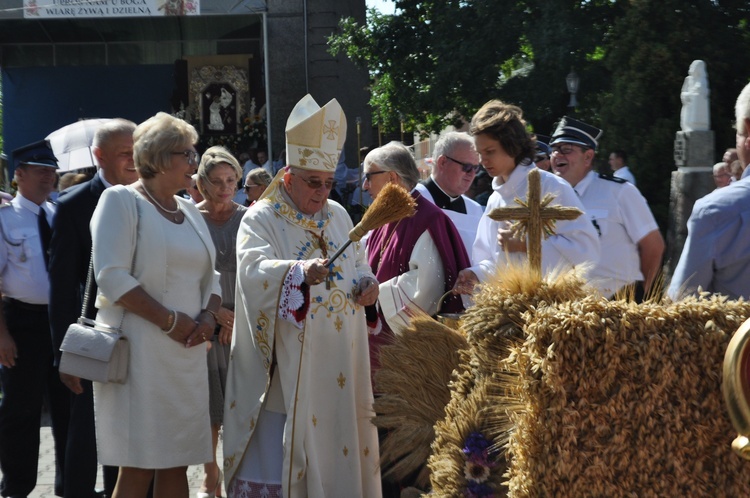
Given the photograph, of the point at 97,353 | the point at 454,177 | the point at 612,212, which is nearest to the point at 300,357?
the point at 97,353

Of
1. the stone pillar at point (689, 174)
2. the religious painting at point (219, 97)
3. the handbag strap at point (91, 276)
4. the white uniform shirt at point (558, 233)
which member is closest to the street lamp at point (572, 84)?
the stone pillar at point (689, 174)

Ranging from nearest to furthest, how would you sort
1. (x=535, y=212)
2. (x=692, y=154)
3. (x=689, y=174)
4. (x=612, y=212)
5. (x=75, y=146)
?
(x=535, y=212) < (x=612, y=212) < (x=75, y=146) < (x=689, y=174) < (x=692, y=154)

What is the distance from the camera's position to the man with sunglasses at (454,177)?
6312 mm

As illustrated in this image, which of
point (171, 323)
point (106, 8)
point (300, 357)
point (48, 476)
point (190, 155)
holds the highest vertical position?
point (106, 8)

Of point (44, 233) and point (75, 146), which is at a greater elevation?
point (75, 146)

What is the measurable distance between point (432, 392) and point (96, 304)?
1.55 meters

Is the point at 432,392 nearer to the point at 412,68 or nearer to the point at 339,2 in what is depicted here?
the point at 412,68

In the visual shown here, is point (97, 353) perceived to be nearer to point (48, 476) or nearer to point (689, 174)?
point (48, 476)

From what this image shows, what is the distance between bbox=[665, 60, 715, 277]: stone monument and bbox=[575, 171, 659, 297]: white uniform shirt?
24.5ft

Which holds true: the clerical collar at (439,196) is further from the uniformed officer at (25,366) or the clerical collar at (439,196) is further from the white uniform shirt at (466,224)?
the uniformed officer at (25,366)

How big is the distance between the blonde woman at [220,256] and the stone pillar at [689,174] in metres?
8.27

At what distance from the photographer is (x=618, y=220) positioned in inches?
247

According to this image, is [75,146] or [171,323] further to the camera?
[75,146]

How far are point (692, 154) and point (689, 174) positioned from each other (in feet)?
1.09
